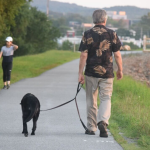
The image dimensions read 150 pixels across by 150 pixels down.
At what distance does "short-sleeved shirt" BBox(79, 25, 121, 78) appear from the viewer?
8.28 meters

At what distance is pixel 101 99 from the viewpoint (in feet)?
27.7

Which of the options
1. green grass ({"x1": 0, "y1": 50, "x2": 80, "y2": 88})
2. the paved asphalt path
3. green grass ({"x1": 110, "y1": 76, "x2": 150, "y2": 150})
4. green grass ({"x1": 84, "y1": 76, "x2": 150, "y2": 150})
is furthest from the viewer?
green grass ({"x1": 0, "y1": 50, "x2": 80, "y2": 88})

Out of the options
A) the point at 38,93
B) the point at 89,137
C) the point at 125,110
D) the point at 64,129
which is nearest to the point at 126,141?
the point at 89,137

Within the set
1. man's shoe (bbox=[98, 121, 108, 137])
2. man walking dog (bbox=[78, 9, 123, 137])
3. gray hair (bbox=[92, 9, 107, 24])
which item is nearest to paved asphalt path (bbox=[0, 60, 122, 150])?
man's shoe (bbox=[98, 121, 108, 137])

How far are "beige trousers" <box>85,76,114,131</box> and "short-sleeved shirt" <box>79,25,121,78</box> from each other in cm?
11

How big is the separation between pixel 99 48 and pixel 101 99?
2.68 ft

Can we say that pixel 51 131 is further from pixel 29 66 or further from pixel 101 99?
pixel 29 66

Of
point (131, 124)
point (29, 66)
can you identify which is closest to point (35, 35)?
point (29, 66)

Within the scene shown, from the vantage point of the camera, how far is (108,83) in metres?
8.40

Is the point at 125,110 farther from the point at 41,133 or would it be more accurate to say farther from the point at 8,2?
the point at 8,2

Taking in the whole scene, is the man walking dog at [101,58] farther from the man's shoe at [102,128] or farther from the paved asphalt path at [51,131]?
the paved asphalt path at [51,131]

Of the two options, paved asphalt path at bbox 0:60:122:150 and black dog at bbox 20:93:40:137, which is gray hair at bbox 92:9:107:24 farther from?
paved asphalt path at bbox 0:60:122:150

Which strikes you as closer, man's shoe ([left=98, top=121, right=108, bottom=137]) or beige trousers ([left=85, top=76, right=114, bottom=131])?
man's shoe ([left=98, top=121, right=108, bottom=137])

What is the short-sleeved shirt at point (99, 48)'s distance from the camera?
27.2 ft
